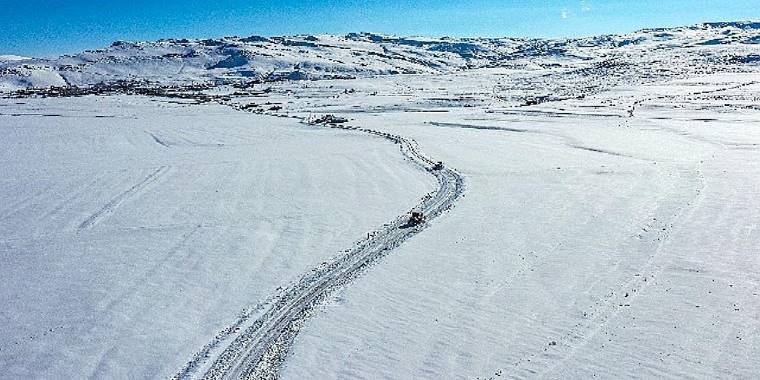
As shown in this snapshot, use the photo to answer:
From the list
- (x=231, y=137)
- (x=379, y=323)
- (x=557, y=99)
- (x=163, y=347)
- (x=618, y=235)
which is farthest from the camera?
(x=557, y=99)

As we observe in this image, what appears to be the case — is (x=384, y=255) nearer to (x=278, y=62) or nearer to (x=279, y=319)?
(x=279, y=319)

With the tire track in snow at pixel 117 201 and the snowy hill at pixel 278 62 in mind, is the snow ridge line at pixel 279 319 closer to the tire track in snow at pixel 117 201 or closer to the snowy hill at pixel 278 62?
the tire track in snow at pixel 117 201

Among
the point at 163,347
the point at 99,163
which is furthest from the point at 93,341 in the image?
the point at 99,163

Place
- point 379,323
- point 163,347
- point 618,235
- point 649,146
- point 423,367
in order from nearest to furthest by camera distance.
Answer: point 423,367 → point 163,347 → point 379,323 → point 618,235 → point 649,146

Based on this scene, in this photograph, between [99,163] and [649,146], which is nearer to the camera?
[99,163]

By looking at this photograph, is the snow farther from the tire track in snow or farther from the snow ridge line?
the snow ridge line

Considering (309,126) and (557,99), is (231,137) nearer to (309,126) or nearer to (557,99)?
(309,126)

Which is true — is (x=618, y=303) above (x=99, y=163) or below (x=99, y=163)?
below

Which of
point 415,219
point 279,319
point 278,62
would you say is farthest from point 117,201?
point 278,62
